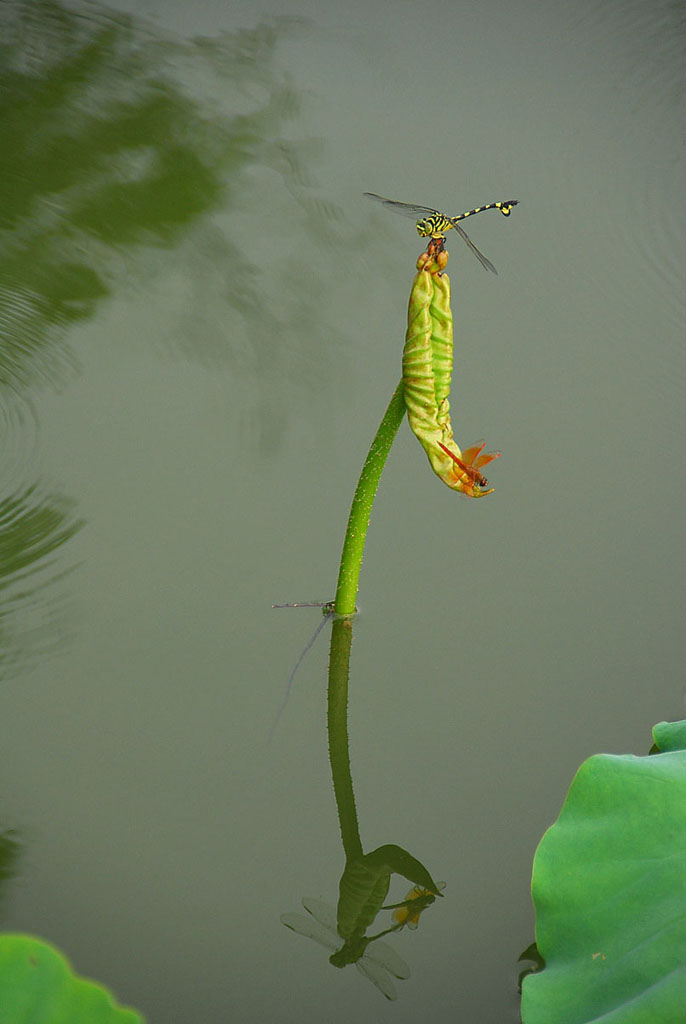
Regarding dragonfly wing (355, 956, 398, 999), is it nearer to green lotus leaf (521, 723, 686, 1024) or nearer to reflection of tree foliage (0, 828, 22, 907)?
green lotus leaf (521, 723, 686, 1024)

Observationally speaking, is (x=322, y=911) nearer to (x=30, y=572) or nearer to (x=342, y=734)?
(x=342, y=734)

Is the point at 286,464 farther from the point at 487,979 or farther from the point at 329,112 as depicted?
the point at 329,112

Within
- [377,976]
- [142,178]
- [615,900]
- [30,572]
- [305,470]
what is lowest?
[377,976]

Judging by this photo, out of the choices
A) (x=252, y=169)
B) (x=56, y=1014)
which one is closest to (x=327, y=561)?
(x=56, y=1014)

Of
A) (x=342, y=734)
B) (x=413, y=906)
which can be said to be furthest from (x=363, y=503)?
(x=413, y=906)

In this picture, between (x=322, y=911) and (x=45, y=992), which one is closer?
(x=45, y=992)

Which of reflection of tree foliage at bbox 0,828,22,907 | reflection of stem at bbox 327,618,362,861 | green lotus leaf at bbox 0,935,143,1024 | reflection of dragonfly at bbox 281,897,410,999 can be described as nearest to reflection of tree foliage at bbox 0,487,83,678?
reflection of tree foliage at bbox 0,828,22,907

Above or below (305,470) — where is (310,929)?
below
